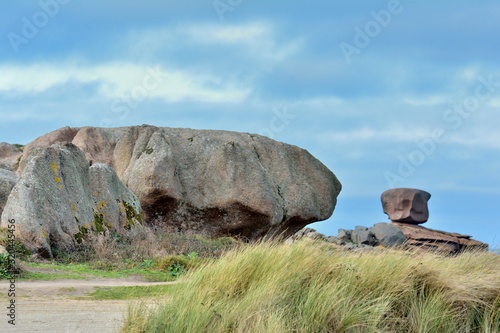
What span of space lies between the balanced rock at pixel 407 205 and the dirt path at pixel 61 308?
4500cm

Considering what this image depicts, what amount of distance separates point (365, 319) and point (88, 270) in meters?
8.49

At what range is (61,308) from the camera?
11.1 m

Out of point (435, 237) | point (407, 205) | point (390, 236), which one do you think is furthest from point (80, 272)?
point (407, 205)

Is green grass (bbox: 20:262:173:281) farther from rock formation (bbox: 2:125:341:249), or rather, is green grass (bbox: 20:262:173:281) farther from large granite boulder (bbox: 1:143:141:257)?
rock formation (bbox: 2:125:341:249)

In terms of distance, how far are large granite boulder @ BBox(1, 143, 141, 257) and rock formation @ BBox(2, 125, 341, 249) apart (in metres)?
4.54

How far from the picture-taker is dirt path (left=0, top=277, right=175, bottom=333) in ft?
31.2

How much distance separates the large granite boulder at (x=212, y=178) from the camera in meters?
27.7

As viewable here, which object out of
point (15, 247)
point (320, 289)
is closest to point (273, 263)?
point (320, 289)

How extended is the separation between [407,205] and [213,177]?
32.5 m

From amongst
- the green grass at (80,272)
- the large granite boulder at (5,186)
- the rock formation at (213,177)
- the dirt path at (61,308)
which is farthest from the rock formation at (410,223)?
the dirt path at (61,308)

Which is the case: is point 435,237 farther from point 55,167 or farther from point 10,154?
point 55,167

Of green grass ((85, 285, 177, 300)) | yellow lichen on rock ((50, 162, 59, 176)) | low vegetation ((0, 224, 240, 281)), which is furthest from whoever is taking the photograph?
yellow lichen on rock ((50, 162, 59, 176))

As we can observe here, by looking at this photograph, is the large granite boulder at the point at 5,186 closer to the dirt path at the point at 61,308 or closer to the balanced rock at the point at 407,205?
the dirt path at the point at 61,308

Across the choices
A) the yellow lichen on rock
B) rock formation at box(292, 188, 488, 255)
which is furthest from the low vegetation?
rock formation at box(292, 188, 488, 255)
